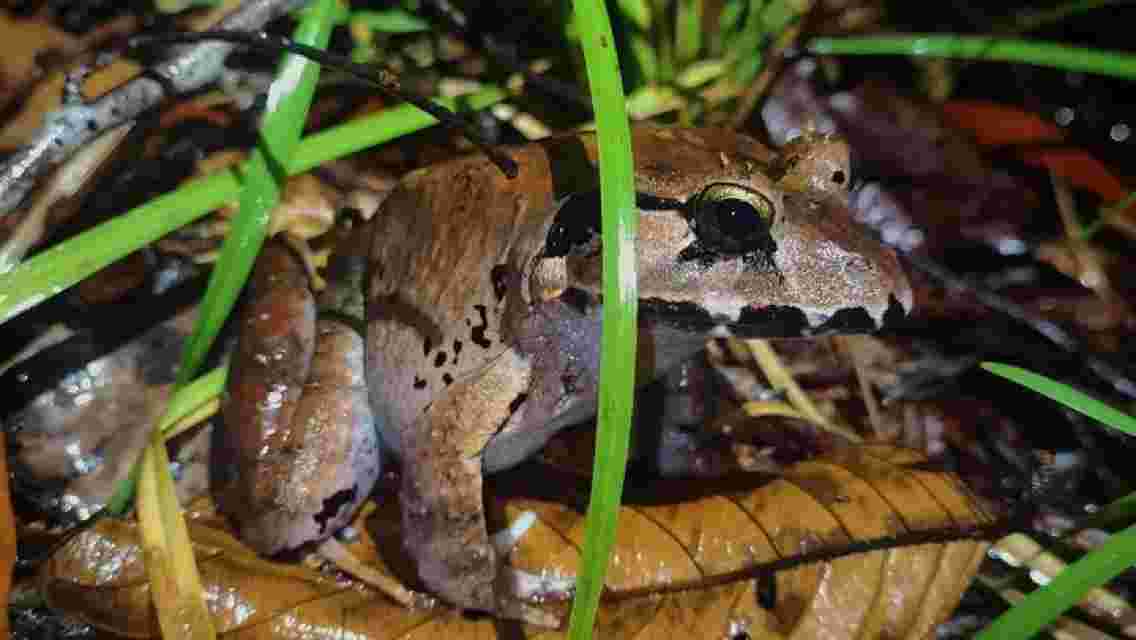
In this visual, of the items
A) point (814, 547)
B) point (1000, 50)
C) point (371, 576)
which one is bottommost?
point (371, 576)

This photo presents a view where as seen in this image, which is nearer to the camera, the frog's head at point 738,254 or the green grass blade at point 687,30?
the frog's head at point 738,254

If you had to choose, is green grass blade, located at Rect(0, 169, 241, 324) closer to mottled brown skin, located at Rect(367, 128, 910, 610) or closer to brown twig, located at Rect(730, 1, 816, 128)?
mottled brown skin, located at Rect(367, 128, 910, 610)

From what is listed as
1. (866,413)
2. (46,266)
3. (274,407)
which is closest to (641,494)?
(866,413)

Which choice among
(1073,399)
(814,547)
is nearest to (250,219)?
(814,547)

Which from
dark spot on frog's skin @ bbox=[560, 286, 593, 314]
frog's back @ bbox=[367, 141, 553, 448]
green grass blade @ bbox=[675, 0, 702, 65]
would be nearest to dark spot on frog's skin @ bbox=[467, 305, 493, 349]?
frog's back @ bbox=[367, 141, 553, 448]

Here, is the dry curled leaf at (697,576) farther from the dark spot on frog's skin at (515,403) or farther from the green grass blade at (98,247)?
the green grass blade at (98,247)

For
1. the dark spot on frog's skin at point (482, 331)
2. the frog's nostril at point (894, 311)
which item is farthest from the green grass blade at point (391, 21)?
the frog's nostril at point (894, 311)

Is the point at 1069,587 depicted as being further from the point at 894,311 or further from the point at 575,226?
the point at 575,226
